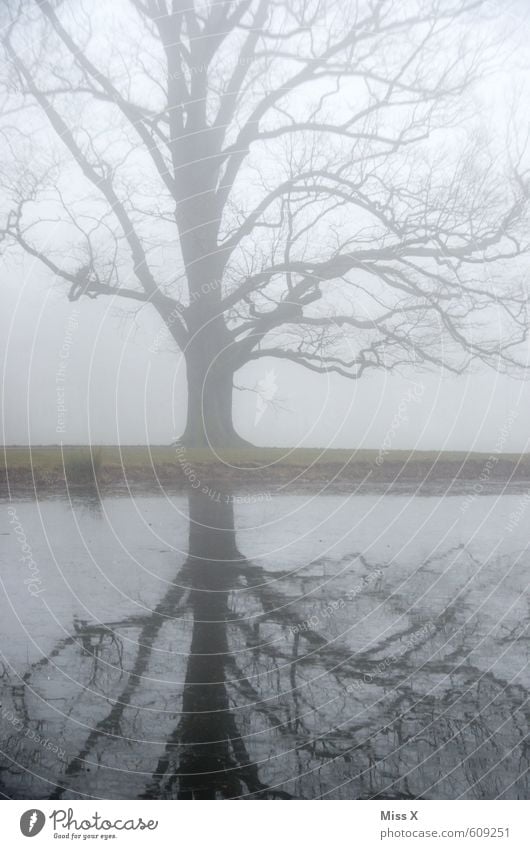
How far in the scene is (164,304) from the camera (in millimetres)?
8859

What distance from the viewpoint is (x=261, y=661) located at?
3844 millimetres

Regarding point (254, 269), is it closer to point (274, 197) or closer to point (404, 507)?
point (274, 197)

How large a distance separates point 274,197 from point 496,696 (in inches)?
262

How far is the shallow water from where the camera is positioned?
2.91 m

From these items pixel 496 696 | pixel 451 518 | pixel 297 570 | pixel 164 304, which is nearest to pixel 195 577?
pixel 297 570
